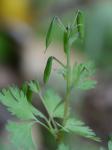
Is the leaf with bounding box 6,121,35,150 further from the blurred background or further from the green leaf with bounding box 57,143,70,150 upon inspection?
the blurred background

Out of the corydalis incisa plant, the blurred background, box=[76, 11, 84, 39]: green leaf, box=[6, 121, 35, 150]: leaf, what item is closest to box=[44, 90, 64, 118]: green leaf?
the corydalis incisa plant

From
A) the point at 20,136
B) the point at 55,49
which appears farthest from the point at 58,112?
the point at 55,49

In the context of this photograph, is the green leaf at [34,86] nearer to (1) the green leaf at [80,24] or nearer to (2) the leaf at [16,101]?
(2) the leaf at [16,101]

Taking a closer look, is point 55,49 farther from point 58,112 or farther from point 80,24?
point 80,24

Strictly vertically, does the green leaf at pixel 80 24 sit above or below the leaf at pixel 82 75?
above

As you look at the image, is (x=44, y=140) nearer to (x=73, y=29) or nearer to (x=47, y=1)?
(x=73, y=29)

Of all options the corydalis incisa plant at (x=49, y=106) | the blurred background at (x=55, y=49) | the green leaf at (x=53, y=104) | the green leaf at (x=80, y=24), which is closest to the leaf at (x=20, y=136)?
the corydalis incisa plant at (x=49, y=106)
